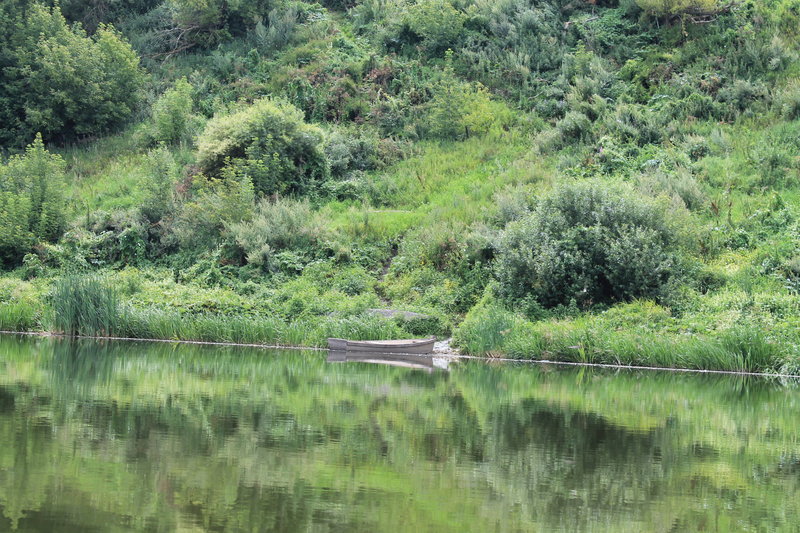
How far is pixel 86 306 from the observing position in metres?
28.0

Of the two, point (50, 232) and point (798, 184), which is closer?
point (798, 184)

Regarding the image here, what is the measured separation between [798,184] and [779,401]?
55.3ft

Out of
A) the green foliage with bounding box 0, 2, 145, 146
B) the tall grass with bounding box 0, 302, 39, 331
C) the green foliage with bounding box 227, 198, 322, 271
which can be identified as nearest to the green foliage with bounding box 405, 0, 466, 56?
the green foliage with bounding box 0, 2, 145, 146

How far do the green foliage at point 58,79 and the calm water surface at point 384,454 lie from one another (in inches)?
1100

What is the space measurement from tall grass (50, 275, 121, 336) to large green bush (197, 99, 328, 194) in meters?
9.05

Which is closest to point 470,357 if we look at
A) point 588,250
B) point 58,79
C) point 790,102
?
point 588,250

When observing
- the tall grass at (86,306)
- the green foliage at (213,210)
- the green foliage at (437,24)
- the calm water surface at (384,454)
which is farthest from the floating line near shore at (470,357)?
the green foliage at (437,24)

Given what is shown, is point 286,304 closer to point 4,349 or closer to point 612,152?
point 4,349

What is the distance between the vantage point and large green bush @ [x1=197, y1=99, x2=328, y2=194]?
119ft

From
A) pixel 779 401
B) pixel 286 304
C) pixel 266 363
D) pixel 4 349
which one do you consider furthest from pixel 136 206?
pixel 779 401

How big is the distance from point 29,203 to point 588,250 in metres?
21.8

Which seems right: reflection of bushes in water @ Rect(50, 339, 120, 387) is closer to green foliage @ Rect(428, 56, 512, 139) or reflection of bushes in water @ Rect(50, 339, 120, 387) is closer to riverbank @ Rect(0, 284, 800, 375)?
riverbank @ Rect(0, 284, 800, 375)

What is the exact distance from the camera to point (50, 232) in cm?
3722

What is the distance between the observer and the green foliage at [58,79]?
1742 inches
